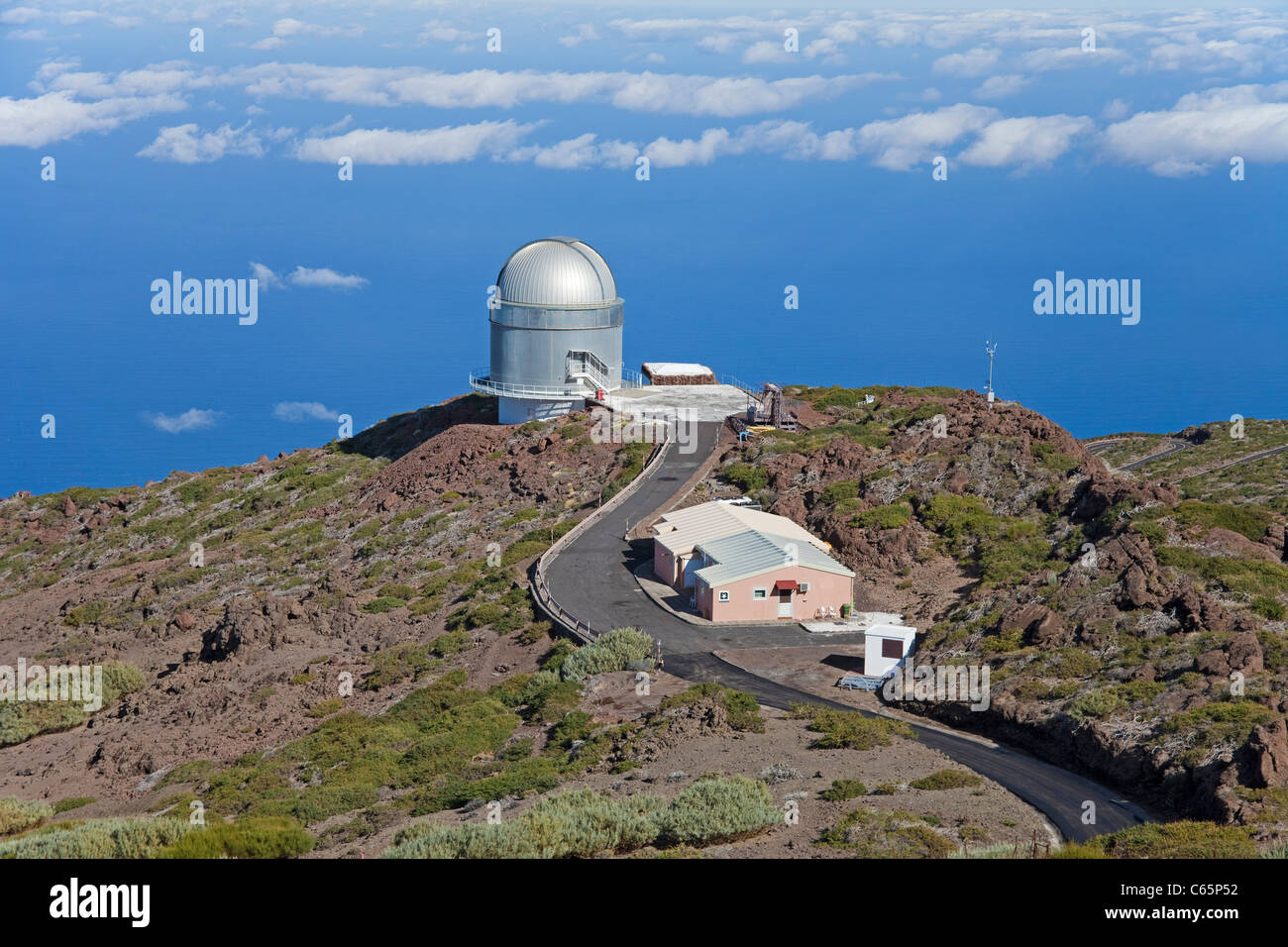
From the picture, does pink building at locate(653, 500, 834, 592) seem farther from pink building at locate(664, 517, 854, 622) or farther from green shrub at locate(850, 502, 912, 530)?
green shrub at locate(850, 502, 912, 530)

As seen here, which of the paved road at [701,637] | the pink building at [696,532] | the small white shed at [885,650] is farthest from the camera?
the pink building at [696,532]

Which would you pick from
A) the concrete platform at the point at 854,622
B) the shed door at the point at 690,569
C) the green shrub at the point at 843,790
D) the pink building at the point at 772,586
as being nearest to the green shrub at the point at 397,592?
the shed door at the point at 690,569

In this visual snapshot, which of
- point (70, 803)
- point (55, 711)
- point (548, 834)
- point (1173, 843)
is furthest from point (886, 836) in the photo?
point (55, 711)

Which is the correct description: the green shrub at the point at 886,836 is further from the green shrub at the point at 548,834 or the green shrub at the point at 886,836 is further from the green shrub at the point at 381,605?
the green shrub at the point at 381,605

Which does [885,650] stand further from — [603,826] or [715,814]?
[603,826]

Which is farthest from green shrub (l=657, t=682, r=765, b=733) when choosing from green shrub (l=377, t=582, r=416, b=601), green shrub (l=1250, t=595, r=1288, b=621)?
green shrub (l=377, t=582, r=416, b=601)

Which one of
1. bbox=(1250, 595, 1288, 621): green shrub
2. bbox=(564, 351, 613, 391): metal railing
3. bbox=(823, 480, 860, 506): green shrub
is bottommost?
bbox=(1250, 595, 1288, 621): green shrub
